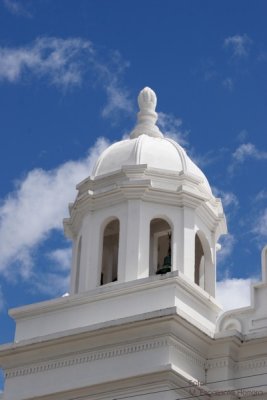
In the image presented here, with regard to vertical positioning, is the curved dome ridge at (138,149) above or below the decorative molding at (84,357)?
above

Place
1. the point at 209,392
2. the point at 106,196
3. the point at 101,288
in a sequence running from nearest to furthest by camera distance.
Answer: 1. the point at 209,392
2. the point at 101,288
3. the point at 106,196

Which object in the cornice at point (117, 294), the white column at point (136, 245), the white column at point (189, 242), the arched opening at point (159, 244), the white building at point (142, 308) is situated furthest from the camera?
the arched opening at point (159, 244)

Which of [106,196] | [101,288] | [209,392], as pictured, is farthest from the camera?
[106,196]

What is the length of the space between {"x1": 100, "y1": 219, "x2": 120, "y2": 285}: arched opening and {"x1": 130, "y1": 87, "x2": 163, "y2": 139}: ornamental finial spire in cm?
256

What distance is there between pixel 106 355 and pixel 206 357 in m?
2.06

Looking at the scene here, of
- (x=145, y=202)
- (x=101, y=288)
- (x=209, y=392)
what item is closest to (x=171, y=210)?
(x=145, y=202)

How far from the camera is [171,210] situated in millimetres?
24359

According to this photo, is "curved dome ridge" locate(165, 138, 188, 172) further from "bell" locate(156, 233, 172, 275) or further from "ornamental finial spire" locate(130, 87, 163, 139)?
"bell" locate(156, 233, 172, 275)

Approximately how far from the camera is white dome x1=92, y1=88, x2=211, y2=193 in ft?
82.4

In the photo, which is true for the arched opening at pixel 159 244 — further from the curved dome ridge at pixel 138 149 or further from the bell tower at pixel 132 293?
the curved dome ridge at pixel 138 149

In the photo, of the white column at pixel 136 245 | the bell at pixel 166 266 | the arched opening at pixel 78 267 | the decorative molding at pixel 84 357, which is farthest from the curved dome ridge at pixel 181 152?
the decorative molding at pixel 84 357

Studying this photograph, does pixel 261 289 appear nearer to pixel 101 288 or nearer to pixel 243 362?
pixel 243 362

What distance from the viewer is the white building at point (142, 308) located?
21609mm

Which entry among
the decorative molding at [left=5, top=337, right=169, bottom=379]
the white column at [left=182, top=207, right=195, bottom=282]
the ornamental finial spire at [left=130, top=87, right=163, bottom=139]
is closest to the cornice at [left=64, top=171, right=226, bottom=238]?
the white column at [left=182, top=207, right=195, bottom=282]
